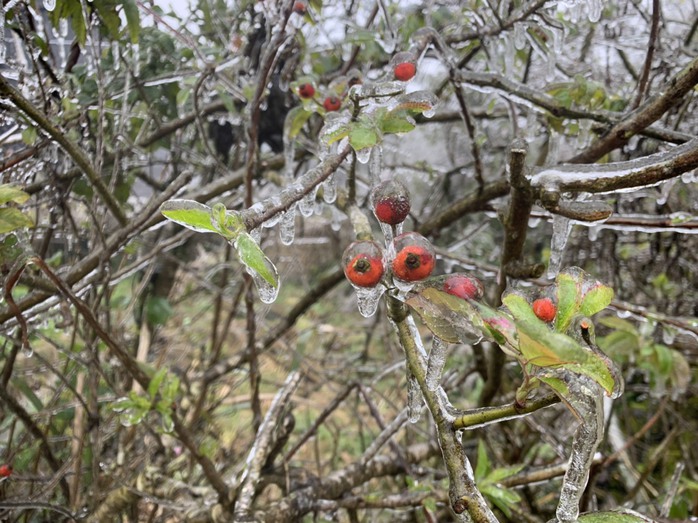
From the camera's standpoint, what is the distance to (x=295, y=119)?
4.12 ft

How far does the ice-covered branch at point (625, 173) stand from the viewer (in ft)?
2.05

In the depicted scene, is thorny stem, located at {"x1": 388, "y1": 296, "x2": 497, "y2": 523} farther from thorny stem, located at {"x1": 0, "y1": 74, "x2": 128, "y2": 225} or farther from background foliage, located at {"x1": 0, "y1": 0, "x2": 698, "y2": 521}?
thorny stem, located at {"x1": 0, "y1": 74, "x2": 128, "y2": 225}

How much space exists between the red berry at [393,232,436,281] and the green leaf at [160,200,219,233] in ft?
0.68

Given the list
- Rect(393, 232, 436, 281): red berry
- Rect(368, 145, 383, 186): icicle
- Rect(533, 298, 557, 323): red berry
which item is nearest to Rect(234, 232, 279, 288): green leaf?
Rect(393, 232, 436, 281): red berry

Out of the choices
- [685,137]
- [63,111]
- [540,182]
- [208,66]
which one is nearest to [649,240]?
[685,137]

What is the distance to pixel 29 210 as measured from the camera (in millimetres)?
1334

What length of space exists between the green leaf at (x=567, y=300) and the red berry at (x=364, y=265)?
0.66 ft

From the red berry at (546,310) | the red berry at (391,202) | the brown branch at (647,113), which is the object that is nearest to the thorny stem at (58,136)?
the red berry at (391,202)

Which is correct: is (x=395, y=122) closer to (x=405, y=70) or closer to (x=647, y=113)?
(x=405, y=70)

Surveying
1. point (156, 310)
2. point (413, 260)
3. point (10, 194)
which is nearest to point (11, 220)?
point (10, 194)

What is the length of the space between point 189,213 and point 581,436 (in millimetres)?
479

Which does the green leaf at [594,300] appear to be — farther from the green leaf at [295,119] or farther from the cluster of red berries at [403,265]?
the green leaf at [295,119]

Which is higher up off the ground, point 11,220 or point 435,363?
point 11,220

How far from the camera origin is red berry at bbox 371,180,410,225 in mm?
611
